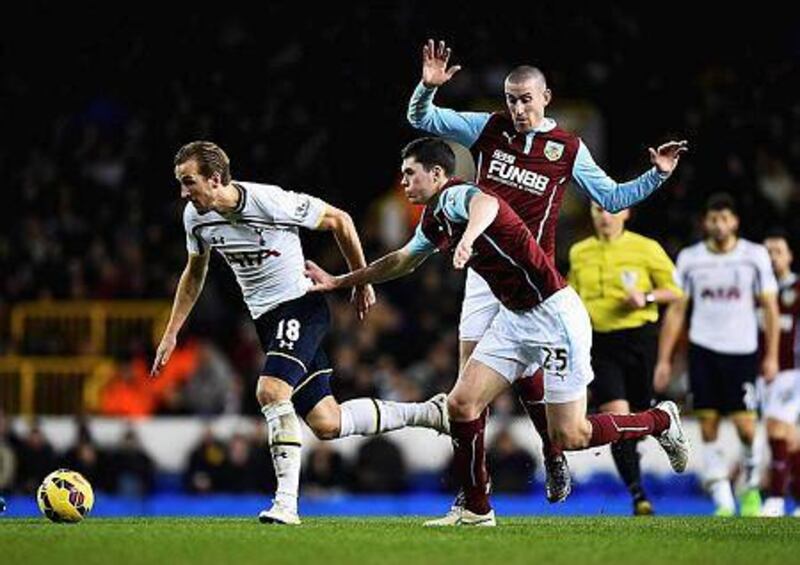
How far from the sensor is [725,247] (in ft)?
44.2

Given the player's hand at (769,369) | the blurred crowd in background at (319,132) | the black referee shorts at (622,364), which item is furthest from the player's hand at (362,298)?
the blurred crowd in background at (319,132)

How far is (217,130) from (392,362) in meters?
5.60

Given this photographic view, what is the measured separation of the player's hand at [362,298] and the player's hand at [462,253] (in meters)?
1.73

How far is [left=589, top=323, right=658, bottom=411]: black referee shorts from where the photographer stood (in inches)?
501

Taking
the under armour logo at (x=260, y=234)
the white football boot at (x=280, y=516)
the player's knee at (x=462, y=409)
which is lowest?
the white football boot at (x=280, y=516)

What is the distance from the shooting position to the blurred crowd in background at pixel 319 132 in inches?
795

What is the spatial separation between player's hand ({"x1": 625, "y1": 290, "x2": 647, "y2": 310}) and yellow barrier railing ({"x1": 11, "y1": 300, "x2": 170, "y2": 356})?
955 cm

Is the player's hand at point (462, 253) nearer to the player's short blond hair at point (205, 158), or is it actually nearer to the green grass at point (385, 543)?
the green grass at point (385, 543)

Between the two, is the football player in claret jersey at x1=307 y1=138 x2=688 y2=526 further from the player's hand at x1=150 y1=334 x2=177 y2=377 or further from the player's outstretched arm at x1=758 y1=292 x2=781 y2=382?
the player's outstretched arm at x1=758 y1=292 x2=781 y2=382

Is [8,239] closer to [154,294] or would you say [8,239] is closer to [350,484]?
[154,294]

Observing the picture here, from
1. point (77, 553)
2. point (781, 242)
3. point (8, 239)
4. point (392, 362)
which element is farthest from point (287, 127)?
point (77, 553)

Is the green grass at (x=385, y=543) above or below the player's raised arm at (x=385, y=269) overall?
below

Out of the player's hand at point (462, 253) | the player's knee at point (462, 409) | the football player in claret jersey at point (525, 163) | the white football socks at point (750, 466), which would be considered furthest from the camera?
the white football socks at point (750, 466)

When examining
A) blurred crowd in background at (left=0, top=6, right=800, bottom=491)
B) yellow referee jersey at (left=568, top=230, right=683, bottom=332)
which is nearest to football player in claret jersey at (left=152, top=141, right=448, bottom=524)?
yellow referee jersey at (left=568, top=230, right=683, bottom=332)
